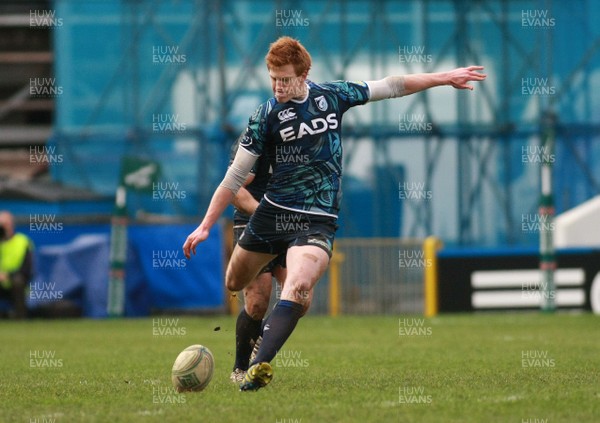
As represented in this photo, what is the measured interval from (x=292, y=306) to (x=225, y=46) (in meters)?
22.9

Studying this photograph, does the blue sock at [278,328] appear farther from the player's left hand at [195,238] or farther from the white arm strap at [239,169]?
the white arm strap at [239,169]

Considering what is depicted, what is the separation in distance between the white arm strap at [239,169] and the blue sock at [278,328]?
807 mm

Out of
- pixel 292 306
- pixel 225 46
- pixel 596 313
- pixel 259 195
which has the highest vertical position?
pixel 225 46

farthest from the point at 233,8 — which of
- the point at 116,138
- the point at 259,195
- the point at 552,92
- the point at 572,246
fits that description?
the point at 259,195

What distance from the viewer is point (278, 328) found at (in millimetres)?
7848

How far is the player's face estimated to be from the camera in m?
7.94

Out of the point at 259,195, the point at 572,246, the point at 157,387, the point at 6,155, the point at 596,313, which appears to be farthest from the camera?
the point at 6,155

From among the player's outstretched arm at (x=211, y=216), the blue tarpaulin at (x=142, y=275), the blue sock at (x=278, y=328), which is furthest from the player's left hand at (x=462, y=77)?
the blue tarpaulin at (x=142, y=275)

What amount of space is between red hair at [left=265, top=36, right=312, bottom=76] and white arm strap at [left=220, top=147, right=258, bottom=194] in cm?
58

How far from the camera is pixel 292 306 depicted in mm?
7969

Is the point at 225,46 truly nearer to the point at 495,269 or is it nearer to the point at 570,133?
the point at 570,133

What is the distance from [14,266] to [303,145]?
13.9m

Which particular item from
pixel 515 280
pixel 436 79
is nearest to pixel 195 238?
pixel 436 79

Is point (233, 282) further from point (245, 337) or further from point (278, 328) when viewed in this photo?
point (278, 328)
